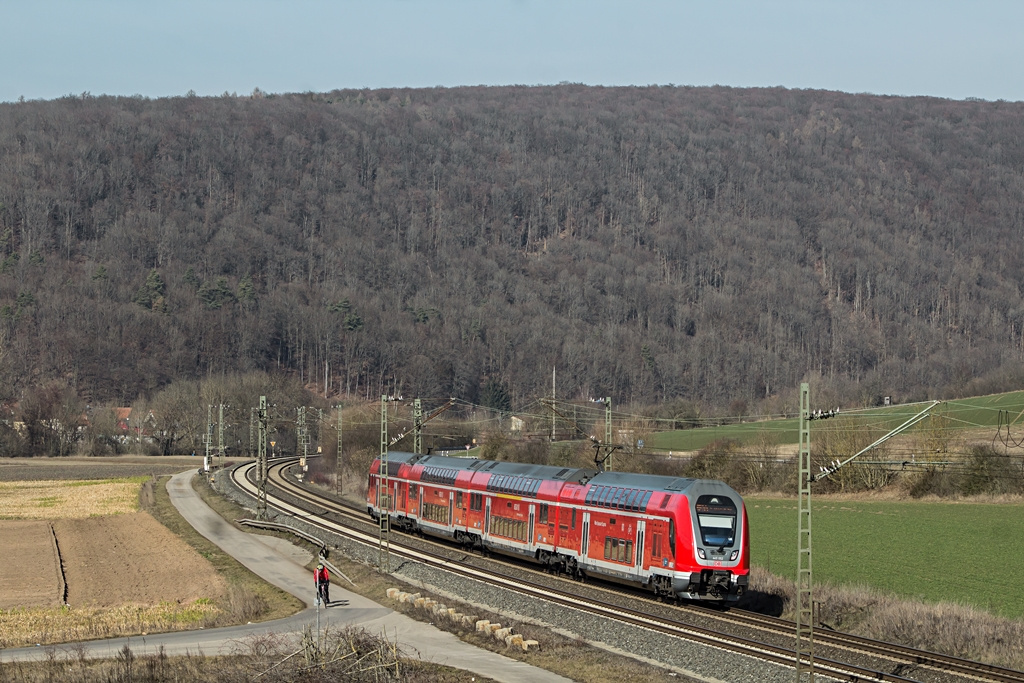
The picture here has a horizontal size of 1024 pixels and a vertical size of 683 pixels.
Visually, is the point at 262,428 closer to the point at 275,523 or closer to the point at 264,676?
the point at 275,523

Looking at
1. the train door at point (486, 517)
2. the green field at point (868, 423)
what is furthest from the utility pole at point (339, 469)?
the train door at point (486, 517)

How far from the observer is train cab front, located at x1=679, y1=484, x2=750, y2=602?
41.7 metres

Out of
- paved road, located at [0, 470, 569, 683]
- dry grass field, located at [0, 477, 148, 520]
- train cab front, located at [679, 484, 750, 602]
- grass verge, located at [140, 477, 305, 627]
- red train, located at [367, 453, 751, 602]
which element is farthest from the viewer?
dry grass field, located at [0, 477, 148, 520]

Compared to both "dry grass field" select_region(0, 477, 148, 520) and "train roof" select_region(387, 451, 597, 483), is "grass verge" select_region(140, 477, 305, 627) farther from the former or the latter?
"train roof" select_region(387, 451, 597, 483)

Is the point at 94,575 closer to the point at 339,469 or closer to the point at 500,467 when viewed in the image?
the point at 500,467

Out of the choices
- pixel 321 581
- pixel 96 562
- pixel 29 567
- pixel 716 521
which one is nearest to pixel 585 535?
pixel 716 521

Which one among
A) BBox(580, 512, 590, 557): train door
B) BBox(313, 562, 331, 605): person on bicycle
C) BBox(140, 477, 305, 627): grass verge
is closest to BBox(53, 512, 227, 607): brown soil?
BBox(140, 477, 305, 627): grass verge

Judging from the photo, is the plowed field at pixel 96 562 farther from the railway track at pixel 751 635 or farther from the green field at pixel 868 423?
the green field at pixel 868 423

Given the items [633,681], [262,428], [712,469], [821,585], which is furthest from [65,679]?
[712,469]

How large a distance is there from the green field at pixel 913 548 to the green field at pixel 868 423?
12.5 m

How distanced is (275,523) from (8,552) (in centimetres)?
1637

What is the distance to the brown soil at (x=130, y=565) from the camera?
2029 inches

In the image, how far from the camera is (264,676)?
30.3 metres

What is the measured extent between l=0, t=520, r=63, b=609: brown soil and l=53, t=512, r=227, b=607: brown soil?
77 cm
